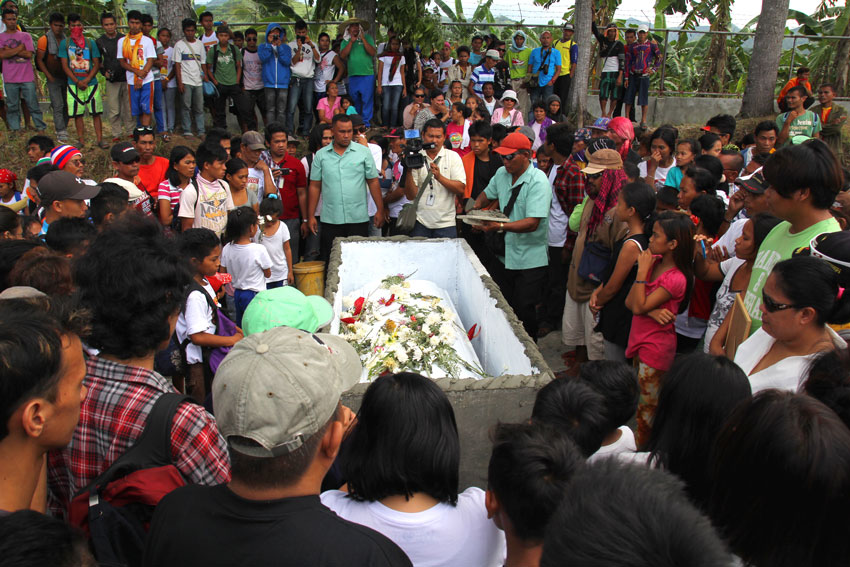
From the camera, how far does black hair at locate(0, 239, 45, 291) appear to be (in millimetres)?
2756

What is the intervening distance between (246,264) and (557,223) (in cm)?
292

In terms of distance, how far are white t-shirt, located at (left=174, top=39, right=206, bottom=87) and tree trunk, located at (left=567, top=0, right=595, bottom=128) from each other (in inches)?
269

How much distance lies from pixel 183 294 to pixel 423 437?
3.36ft

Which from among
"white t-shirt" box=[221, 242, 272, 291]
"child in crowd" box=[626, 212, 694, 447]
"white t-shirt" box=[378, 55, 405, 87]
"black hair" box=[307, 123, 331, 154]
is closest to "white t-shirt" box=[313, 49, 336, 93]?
"white t-shirt" box=[378, 55, 405, 87]

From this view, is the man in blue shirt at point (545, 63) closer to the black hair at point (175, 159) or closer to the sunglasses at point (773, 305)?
the black hair at point (175, 159)

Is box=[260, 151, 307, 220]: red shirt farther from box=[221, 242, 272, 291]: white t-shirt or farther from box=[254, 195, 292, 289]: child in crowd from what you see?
box=[221, 242, 272, 291]: white t-shirt

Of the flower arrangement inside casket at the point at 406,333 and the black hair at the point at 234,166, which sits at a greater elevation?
the black hair at the point at 234,166

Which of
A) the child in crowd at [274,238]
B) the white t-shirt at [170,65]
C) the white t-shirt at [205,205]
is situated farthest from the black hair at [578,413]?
the white t-shirt at [170,65]

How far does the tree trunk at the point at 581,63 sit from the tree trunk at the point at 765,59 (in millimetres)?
3048

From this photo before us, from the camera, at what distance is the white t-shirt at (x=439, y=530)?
5.93ft

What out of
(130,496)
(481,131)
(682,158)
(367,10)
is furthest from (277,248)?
(367,10)

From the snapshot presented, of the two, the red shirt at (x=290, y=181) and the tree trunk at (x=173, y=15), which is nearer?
the red shirt at (x=290, y=181)

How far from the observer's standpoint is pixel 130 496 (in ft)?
5.34

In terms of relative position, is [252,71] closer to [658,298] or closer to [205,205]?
[205,205]
